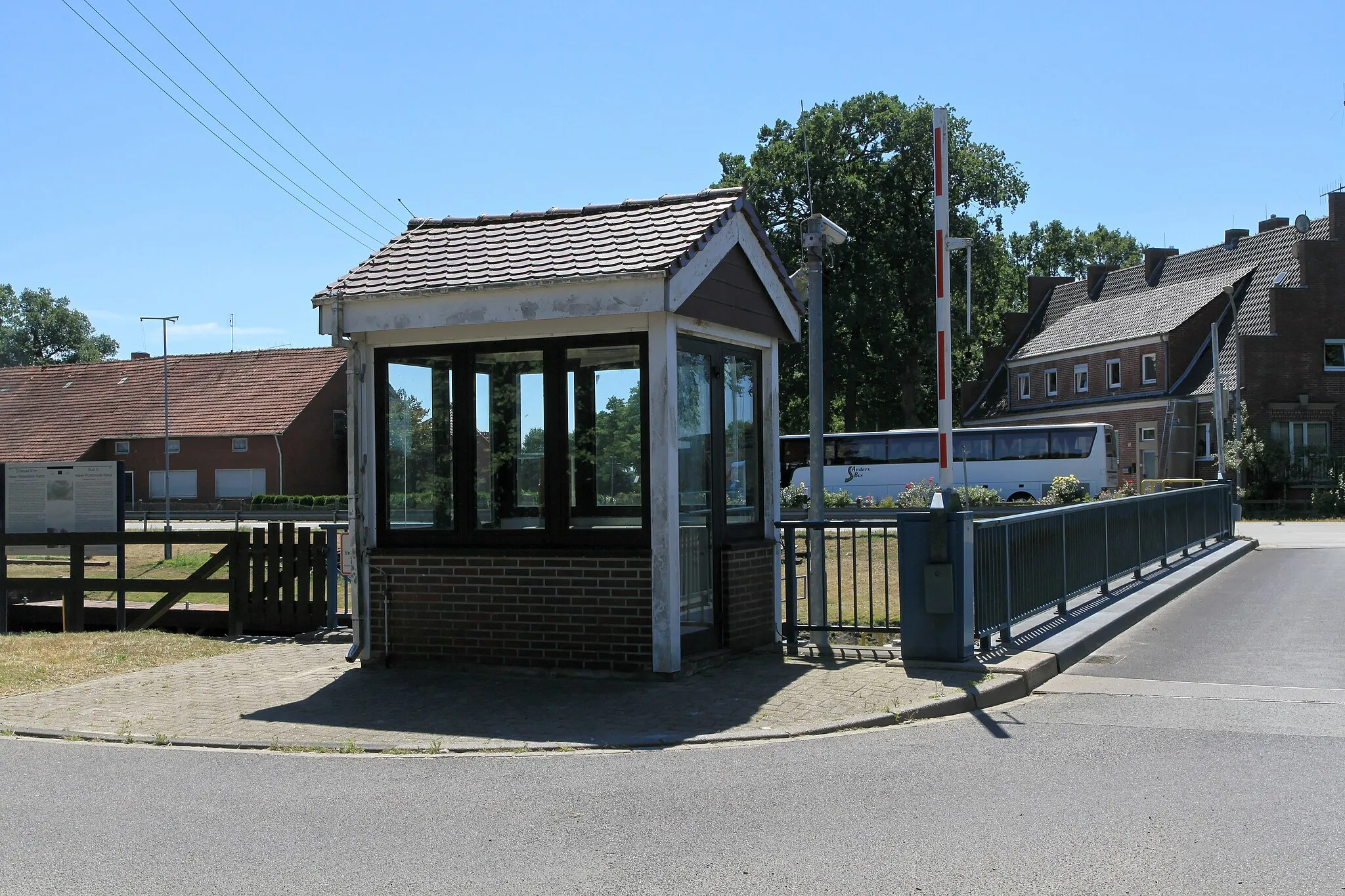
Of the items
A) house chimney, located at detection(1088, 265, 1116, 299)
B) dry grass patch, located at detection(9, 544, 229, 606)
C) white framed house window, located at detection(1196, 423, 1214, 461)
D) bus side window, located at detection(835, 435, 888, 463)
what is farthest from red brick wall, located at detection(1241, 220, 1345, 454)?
dry grass patch, located at detection(9, 544, 229, 606)

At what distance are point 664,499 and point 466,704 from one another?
2.10 meters

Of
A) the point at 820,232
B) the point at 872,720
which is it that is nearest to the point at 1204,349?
the point at 820,232

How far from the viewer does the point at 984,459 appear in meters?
47.3

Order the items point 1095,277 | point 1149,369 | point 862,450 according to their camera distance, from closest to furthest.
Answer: point 862,450 < point 1149,369 < point 1095,277

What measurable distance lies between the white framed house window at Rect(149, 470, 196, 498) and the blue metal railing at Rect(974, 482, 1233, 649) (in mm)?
51448

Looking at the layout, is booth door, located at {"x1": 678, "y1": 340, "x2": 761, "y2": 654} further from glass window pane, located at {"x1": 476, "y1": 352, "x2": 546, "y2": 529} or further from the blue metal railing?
the blue metal railing

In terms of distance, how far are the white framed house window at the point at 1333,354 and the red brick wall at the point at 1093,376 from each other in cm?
540

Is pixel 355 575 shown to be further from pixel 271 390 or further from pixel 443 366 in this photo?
pixel 271 390

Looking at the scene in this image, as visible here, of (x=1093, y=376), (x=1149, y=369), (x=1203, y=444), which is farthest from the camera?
(x=1093, y=376)

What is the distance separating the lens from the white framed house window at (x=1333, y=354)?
4703 cm

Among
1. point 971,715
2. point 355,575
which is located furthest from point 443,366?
point 971,715

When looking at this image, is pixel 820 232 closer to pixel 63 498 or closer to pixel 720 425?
pixel 720 425

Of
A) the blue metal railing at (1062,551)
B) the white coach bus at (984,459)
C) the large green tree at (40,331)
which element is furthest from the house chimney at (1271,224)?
the large green tree at (40,331)

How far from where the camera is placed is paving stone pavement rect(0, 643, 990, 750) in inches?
300
